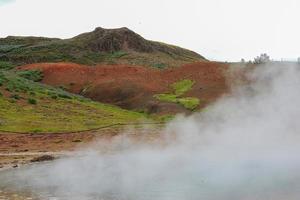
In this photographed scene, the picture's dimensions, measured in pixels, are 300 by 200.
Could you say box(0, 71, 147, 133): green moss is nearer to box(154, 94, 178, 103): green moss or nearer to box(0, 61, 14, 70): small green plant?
box(154, 94, 178, 103): green moss

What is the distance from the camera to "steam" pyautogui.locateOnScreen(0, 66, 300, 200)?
13.9 meters

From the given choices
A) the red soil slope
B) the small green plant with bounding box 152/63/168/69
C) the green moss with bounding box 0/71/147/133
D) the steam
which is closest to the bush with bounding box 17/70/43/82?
the red soil slope

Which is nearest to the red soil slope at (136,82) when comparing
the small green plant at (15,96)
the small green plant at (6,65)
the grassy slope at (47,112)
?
the grassy slope at (47,112)

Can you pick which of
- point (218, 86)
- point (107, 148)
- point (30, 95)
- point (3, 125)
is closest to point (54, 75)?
point (30, 95)

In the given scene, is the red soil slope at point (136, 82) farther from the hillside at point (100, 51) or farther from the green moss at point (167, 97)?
the hillside at point (100, 51)

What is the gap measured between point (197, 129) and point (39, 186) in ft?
31.2

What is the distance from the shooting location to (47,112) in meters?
37.0

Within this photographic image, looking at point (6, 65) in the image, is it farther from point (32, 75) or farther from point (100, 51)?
point (100, 51)

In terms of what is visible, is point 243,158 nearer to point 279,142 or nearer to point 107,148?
point 279,142

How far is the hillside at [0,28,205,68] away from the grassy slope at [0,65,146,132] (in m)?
29.8

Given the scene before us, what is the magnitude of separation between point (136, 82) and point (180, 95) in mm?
6083

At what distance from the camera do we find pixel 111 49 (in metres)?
82.9

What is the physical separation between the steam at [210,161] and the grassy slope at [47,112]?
6.35 m

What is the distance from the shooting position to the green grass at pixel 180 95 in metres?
39.4
